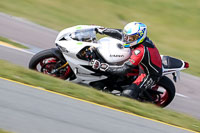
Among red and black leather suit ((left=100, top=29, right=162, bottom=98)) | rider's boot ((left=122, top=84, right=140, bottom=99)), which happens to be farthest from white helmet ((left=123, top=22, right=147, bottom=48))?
rider's boot ((left=122, top=84, right=140, bottom=99))

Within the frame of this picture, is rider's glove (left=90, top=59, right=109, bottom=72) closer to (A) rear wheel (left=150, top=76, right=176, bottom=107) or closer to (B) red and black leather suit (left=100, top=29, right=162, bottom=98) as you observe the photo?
(B) red and black leather suit (left=100, top=29, right=162, bottom=98)

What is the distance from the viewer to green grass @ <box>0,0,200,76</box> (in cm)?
1462

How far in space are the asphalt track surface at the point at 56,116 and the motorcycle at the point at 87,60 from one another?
1.62m

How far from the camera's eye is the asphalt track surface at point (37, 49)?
8523 millimetres

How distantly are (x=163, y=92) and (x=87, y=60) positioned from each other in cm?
173

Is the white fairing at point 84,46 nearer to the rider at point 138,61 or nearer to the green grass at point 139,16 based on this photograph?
the rider at point 138,61

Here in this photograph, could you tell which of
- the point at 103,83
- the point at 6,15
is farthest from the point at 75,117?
the point at 6,15

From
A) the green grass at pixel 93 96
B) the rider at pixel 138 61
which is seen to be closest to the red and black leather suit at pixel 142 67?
the rider at pixel 138 61

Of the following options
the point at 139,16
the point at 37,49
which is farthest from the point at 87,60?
the point at 139,16

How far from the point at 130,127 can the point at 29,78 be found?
6.62 ft

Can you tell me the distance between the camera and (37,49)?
10250 mm

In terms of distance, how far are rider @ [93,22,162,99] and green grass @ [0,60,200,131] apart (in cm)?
71

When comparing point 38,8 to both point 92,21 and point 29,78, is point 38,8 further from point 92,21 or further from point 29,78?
point 29,78

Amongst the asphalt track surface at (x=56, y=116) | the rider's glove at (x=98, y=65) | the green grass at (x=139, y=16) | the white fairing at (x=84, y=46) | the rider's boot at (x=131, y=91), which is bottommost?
the asphalt track surface at (x=56, y=116)
